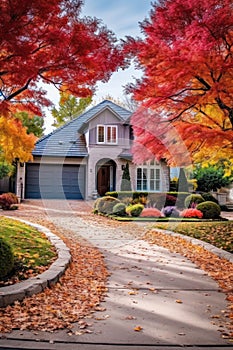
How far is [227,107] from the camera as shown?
792 centimetres

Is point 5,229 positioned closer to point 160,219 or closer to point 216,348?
point 216,348

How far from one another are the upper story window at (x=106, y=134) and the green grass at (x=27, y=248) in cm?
1376

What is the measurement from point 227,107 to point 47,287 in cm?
548

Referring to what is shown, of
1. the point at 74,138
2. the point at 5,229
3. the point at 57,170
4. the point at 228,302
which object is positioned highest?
the point at 74,138

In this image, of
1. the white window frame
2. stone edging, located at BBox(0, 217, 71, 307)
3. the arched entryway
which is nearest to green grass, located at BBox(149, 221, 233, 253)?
stone edging, located at BBox(0, 217, 71, 307)

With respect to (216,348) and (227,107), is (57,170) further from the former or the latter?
(216,348)

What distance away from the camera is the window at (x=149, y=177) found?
2228cm

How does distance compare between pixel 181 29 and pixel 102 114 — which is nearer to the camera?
pixel 181 29

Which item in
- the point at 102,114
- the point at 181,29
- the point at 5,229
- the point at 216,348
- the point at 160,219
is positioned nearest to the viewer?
the point at 216,348

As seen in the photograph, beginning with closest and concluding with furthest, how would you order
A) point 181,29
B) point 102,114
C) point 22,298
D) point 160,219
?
point 22,298, point 181,29, point 160,219, point 102,114

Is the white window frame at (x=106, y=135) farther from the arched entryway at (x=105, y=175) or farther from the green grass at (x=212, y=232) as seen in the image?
the green grass at (x=212, y=232)

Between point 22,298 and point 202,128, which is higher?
point 202,128

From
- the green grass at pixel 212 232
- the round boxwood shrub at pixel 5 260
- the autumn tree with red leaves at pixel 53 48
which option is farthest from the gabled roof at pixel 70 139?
the round boxwood shrub at pixel 5 260

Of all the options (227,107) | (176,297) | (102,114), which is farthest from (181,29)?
(102,114)
